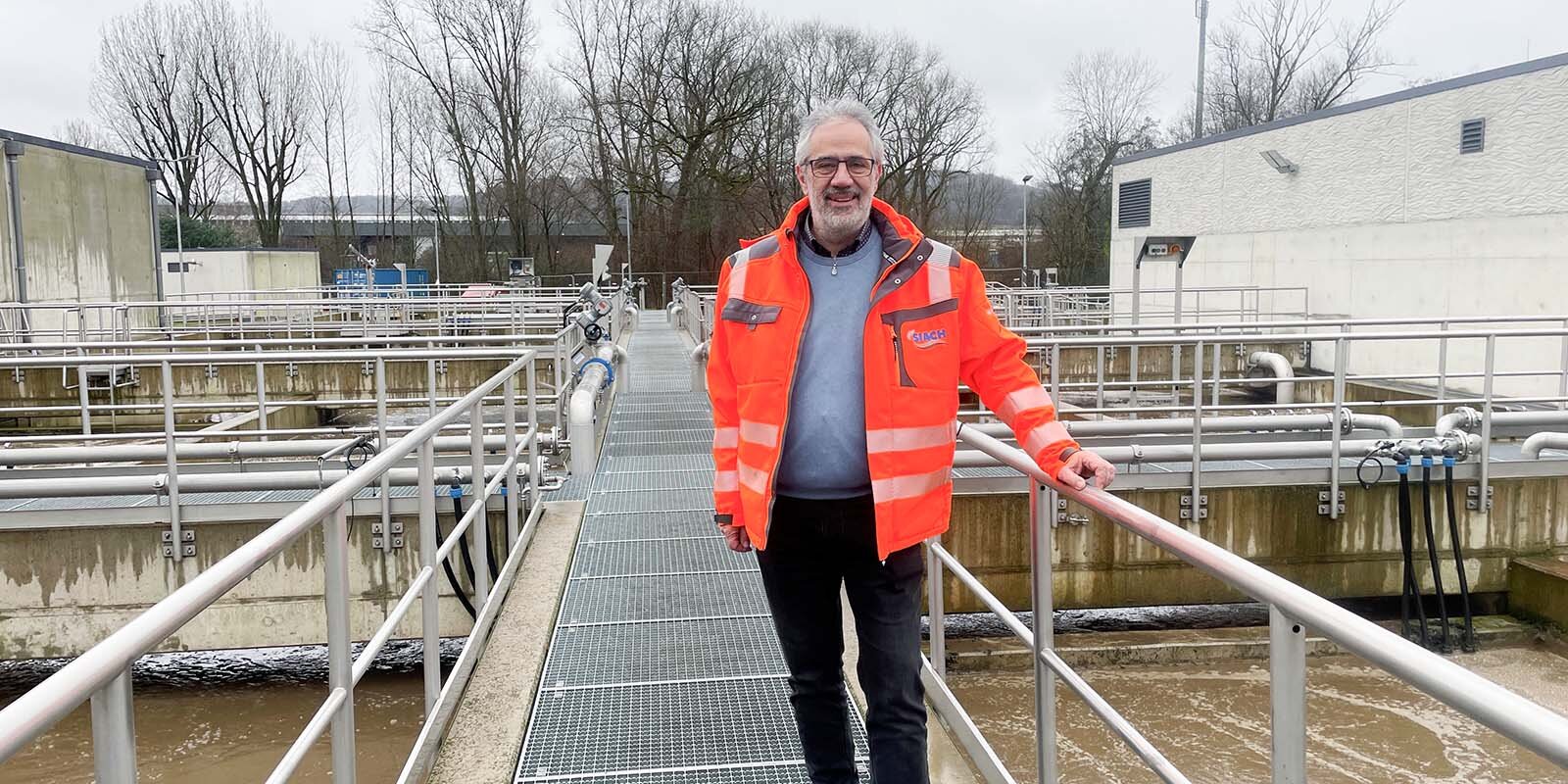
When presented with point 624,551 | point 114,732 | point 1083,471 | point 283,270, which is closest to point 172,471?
point 624,551

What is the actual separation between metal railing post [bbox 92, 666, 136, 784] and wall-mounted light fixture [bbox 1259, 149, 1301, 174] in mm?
21803

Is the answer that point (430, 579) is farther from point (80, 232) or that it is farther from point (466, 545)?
point (80, 232)

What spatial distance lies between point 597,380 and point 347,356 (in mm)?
2234

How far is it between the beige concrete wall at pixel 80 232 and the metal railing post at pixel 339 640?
21.6 meters

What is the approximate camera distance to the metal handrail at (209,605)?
140 centimetres

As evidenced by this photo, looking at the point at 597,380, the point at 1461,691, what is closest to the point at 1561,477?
the point at 597,380

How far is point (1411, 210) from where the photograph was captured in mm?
17375

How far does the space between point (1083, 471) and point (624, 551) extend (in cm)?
425

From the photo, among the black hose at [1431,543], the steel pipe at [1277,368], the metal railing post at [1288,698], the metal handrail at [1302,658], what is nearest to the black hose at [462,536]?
the metal handrail at [1302,658]

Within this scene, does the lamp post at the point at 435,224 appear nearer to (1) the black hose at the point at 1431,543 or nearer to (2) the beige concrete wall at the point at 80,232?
(2) the beige concrete wall at the point at 80,232

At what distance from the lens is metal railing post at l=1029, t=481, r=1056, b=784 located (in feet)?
9.62

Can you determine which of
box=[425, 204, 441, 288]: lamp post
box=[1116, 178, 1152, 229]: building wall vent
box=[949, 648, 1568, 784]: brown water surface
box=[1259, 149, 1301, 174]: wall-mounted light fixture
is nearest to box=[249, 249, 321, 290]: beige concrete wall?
box=[425, 204, 441, 288]: lamp post

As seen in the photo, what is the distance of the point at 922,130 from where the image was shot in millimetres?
50531

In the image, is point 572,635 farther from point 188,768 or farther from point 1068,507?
point 1068,507
